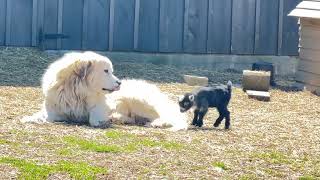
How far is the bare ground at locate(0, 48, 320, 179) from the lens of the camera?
701 centimetres

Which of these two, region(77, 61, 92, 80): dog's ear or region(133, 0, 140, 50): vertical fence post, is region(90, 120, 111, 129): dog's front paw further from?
region(133, 0, 140, 50): vertical fence post

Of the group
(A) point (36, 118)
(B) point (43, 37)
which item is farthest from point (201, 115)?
(B) point (43, 37)

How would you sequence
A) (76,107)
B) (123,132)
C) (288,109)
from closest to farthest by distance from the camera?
(123,132), (76,107), (288,109)

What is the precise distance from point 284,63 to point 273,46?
1.68 feet

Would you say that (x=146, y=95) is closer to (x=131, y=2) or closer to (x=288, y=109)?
(x=288, y=109)

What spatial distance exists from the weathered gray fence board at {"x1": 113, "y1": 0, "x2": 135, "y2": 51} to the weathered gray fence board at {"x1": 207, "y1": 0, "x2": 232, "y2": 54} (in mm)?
1704

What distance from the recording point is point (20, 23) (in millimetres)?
→ 15609

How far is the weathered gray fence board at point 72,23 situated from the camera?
15906 millimetres

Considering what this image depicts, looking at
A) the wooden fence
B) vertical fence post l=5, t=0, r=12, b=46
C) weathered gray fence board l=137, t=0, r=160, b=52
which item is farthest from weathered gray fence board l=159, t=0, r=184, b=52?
vertical fence post l=5, t=0, r=12, b=46

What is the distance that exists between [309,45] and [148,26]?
3622 millimetres

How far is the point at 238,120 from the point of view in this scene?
10.1 m

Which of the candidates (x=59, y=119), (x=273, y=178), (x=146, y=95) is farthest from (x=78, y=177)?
(x=146, y=95)

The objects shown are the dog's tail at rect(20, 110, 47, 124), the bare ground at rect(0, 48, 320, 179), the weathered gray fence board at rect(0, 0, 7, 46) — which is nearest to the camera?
the bare ground at rect(0, 48, 320, 179)

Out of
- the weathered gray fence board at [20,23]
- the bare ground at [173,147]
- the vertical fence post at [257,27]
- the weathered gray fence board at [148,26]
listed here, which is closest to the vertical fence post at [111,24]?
the weathered gray fence board at [148,26]
